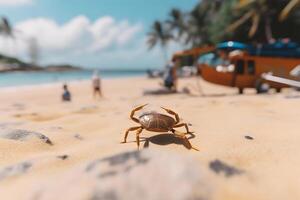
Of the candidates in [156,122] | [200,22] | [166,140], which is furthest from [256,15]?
[156,122]

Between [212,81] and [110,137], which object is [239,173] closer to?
[110,137]

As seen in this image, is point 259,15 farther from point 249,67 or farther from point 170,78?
point 170,78

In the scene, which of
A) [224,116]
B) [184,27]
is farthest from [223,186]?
[184,27]

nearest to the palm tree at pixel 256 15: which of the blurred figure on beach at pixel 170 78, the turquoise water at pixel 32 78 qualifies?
the blurred figure on beach at pixel 170 78

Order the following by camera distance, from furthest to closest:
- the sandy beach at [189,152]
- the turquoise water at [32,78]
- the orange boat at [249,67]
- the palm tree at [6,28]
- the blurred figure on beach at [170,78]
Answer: the palm tree at [6,28], the turquoise water at [32,78], the blurred figure on beach at [170,78], the orange boat at [249,67], the sandy beach at [189,152]

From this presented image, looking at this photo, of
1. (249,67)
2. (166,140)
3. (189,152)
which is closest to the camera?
(189,152)

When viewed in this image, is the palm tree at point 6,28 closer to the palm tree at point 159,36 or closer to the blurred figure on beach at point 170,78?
the palm tree at point 159,36

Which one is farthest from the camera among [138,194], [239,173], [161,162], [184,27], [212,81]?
[184,27]

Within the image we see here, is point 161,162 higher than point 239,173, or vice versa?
point 161,162

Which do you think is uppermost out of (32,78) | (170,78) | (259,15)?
(259,15)

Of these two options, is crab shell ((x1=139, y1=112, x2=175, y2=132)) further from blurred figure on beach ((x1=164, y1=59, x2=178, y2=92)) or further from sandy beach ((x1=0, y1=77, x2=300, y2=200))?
blurred figure on beach ((x1=164, y1=59, x2=178, y2=92))

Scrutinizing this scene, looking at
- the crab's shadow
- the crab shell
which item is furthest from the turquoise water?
the crab shell
